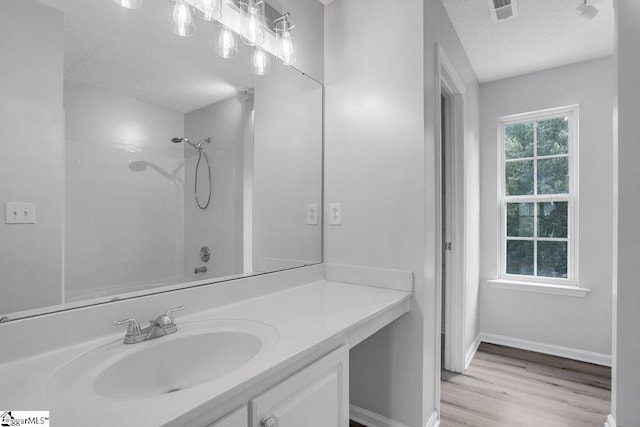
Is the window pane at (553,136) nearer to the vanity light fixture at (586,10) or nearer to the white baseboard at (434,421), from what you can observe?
the vanity light fixture at (586,10)

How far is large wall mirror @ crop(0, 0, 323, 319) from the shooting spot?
862mm

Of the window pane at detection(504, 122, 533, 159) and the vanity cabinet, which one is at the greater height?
the window pane at detection(504, 122, 533, 159)

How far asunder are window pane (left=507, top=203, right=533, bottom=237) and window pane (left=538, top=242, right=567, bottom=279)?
166 millimetres

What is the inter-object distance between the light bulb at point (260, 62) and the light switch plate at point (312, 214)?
762 mm

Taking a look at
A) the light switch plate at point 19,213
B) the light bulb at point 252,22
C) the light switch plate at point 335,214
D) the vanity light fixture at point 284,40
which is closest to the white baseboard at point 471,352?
the light switch plate at point 335,214

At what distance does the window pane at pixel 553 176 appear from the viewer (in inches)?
110

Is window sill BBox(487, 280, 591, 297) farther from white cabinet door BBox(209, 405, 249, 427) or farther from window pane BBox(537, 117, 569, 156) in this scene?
white cabinet door BBox(209, 405, 249, 427)

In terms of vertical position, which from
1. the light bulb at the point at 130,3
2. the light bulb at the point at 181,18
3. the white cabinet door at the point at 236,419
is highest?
the light bulb at the point at 181,18

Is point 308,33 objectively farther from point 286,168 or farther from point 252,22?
point 286,168

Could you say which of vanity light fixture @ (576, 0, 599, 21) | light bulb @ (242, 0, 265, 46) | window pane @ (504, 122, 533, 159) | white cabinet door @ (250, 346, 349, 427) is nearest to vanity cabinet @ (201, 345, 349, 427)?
white cabinet door @ (250, 346, 349, 427)
